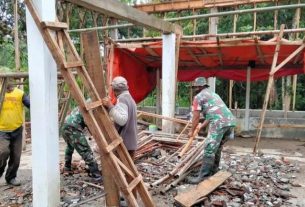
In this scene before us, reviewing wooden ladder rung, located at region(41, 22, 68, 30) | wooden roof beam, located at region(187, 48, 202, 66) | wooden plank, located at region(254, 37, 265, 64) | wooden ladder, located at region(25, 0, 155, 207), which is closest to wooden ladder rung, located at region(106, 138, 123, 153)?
wooden ladder, located at region(25, 0, 155, 207)

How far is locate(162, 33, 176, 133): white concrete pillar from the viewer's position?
31.0ft

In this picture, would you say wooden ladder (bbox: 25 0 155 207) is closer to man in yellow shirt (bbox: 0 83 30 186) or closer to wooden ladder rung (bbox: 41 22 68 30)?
wooden ladder rung (bbox: 41 22 68 30)

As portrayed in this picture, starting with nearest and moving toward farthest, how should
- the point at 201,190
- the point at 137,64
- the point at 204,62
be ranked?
1. the point at 201,190
2. the point at 204,62
3. the point at 137,64

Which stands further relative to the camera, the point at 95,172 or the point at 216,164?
the point at 216,164

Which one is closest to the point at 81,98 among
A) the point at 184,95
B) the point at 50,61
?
the point at 50,61

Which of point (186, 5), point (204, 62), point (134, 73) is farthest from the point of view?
point (186, 5)

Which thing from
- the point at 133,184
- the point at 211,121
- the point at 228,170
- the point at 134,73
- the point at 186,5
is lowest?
the point at 228,170

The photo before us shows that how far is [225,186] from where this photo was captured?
233 inches

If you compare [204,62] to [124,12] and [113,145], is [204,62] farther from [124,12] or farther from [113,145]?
[113,145]

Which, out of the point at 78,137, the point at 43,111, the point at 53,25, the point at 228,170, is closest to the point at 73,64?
the point at 53,25

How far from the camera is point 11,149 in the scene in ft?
20.6

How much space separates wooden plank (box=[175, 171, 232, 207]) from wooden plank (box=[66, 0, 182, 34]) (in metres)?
3.40

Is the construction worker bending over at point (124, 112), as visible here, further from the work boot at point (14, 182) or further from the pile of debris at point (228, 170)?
the work boot at point (14, 182)

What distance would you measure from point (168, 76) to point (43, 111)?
203 inches
